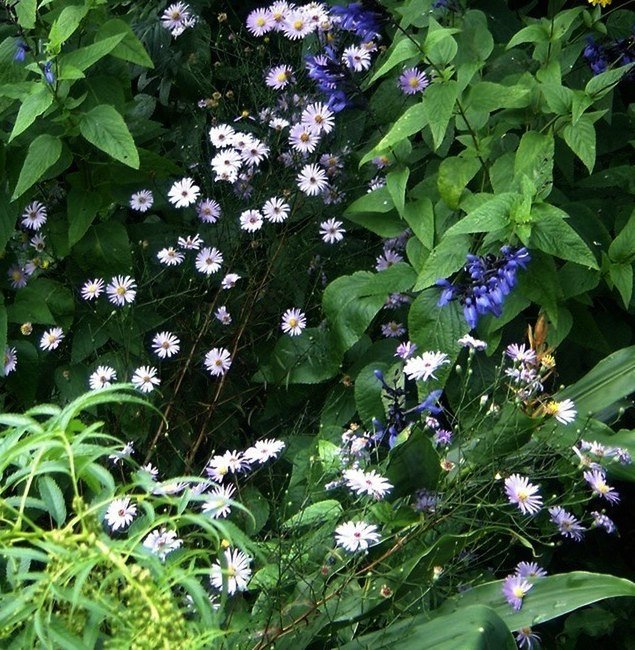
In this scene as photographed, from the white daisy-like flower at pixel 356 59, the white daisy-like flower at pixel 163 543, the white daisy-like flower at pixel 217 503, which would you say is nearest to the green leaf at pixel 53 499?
the white daisy-like flower at pixel 217 503

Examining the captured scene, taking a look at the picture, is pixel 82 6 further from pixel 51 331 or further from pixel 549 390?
pixel 549 390

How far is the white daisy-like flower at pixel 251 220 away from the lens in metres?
2.21

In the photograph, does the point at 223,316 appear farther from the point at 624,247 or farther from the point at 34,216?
the point at 624,247

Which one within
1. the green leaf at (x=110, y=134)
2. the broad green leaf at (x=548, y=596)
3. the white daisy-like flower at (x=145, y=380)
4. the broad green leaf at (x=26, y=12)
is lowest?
the broad green leaf at (x=548, y=596)

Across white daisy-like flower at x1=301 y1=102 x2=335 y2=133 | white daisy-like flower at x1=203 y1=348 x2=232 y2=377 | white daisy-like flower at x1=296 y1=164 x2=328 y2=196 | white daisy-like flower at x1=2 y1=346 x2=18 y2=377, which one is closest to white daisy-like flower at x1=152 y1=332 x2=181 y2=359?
white daisy-like flower at x1=203 y1=348 x2=232 y2=377

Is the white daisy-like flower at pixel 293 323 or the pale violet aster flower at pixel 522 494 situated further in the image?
the white daisy-like flower at pixel 293 323

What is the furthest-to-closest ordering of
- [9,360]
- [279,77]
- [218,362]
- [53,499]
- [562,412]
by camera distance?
[279,77], [9,360], [218,362], [562,412], [53,499]

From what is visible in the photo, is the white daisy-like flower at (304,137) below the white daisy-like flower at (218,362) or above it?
above

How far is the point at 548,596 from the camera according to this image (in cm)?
159

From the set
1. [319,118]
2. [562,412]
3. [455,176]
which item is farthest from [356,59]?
[562,412]

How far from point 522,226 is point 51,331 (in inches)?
40.2

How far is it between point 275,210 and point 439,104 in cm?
47

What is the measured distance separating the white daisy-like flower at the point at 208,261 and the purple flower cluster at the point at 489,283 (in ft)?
1.83

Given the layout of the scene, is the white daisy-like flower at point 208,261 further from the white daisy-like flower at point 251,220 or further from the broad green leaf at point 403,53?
the broad green leaf at point 403,53
